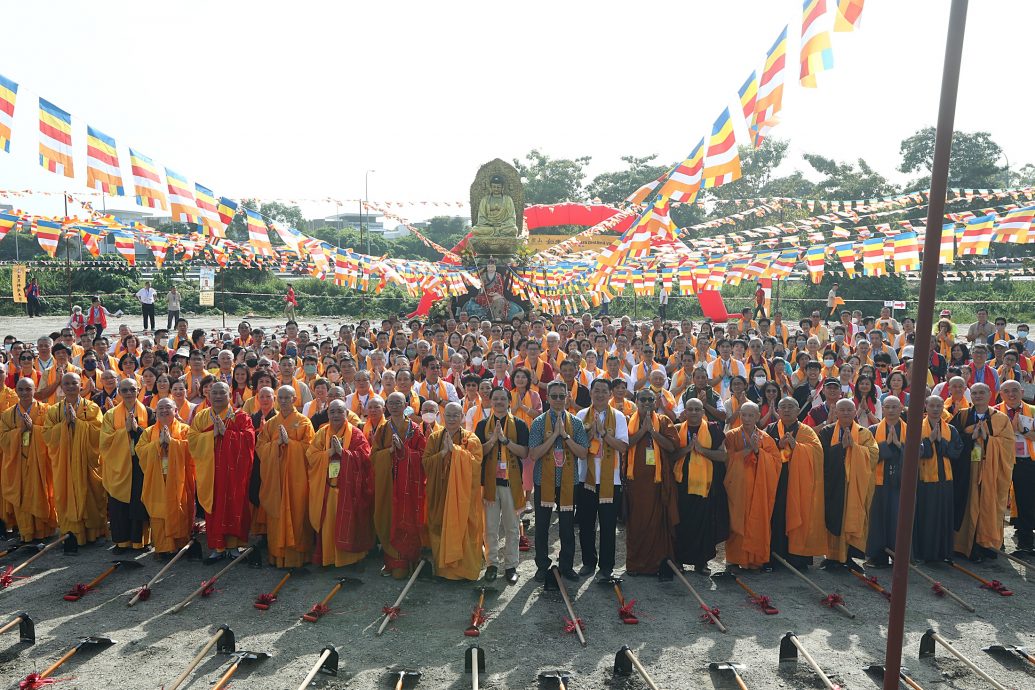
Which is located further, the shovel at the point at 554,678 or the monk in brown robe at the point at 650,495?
the monk in brown robe at the point at 650,495

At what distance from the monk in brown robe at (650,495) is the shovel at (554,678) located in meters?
2.17

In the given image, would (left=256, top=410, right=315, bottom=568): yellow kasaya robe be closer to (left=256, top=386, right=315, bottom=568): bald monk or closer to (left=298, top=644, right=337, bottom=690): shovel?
(left=256, top=386, right=315, bottom=568): bald monk

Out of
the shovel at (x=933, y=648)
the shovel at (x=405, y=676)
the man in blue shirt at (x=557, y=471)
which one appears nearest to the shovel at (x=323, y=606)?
the shovel at (x=405, y=676)

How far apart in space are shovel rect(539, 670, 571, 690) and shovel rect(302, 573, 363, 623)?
2095mm

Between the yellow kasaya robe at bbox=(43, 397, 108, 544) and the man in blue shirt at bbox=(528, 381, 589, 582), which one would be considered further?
the yellow kasaya robe at bbox=(43, 397, 108, 544)

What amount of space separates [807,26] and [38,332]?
2587 cm

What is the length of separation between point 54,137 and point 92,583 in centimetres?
702

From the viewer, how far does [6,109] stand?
10688 mm

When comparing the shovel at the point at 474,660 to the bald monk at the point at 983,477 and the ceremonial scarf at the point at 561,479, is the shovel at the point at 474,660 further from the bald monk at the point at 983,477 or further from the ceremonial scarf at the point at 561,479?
the bald monk at the point at 983,477

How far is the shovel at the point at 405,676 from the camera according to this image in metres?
5.64

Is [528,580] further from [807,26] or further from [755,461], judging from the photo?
[807,26]

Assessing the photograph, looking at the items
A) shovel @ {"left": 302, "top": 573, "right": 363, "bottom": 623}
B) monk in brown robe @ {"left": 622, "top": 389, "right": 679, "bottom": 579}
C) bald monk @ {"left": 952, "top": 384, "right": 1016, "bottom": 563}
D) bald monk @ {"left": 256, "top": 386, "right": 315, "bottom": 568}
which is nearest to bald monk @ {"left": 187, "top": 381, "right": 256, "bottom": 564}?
bald monk @ {"left": 256, "top": 386, "right": 315, "bottom": 568}

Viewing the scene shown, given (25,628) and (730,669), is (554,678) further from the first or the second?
(25,628)

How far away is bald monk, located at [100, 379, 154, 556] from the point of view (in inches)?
319
